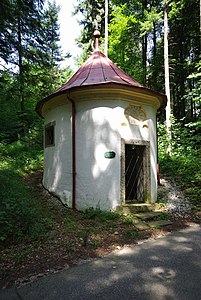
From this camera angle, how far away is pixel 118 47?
18.4 m

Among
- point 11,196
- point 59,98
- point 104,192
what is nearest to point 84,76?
point 59,98

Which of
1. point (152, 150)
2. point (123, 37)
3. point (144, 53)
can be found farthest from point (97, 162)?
point (144, 53)

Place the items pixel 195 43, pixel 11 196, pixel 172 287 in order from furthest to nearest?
pixel 195 43 → pixel 11 196 → pixel 172 287

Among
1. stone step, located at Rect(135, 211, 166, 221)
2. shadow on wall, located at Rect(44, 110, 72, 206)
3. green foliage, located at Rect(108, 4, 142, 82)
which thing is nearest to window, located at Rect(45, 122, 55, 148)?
shadow on wall, located at Rect(44, 110, 72, 206)

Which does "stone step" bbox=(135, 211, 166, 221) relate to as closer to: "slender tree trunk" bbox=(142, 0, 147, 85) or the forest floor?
the forest floor

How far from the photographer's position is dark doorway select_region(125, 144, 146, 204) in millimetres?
8164

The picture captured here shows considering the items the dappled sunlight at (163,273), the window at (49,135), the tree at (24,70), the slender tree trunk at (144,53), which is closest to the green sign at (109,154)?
the window at (49,135)

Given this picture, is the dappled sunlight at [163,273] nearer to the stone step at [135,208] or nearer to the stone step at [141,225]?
the stone step at [141,225]

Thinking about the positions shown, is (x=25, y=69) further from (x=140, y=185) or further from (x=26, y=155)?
(x=140, y=185)

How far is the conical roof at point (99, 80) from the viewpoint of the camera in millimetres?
7379

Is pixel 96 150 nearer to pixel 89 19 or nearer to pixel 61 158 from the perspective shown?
pixel 61 158

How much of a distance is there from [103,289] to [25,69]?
11555mm

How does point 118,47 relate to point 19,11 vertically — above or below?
above

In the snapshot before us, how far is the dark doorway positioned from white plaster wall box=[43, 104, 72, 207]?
2.04 m
